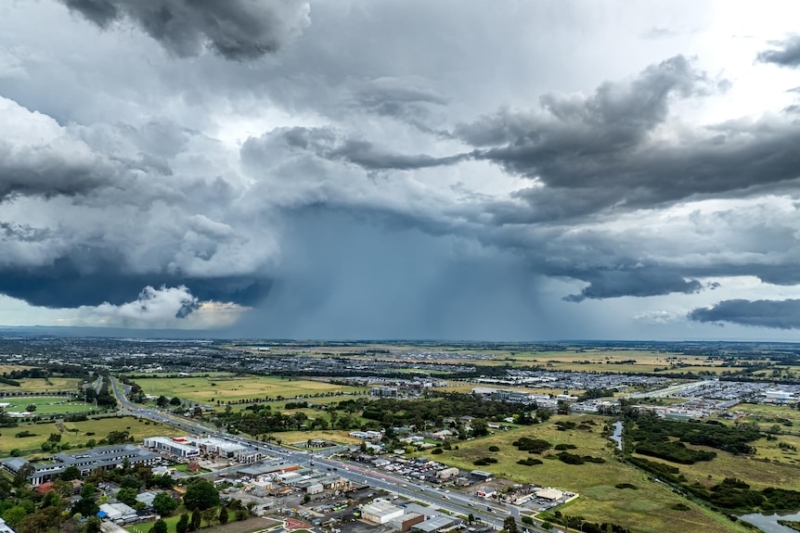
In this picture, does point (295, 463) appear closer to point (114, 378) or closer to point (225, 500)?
point (225, 500)

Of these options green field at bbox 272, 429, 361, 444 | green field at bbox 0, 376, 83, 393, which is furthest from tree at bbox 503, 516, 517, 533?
green field at bbox 0, 376, 83, 393

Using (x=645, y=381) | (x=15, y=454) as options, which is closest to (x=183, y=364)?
(x=15, y=454)

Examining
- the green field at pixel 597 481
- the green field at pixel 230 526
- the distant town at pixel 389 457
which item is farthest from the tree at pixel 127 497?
the green field at pixel 597 481

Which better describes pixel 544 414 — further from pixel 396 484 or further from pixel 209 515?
pixel 209 515

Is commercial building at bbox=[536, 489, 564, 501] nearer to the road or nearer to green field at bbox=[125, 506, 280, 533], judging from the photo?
the road

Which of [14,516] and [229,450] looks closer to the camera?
[14,516]

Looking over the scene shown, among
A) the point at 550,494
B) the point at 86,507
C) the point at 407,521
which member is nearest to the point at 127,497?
the point at 86,507
